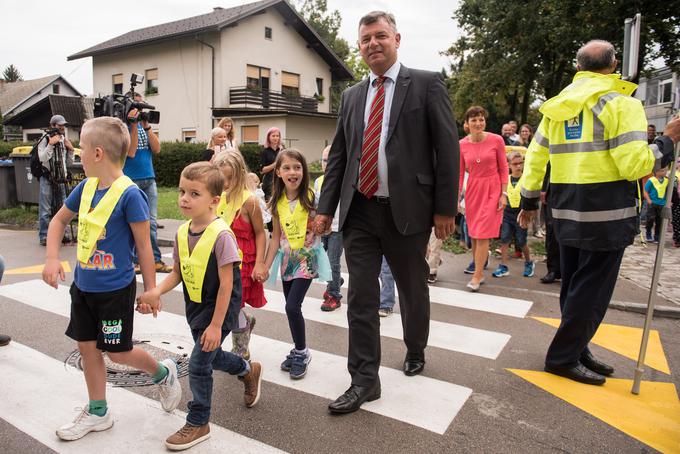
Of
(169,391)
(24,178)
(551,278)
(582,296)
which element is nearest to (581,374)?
(582,296)

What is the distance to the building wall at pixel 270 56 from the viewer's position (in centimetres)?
3000

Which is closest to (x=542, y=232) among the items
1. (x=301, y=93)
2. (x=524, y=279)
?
(x=524, y=279)

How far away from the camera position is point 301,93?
113 feet

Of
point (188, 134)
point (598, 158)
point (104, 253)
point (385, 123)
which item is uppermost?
point (188, 134)

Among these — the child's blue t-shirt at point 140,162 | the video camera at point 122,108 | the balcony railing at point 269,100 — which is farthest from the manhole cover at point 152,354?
the balcony railing at point 269,100

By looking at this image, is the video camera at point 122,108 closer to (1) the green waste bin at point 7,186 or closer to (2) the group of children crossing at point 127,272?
(2) the group of children crossing at point 127,272

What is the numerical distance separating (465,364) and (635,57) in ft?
8.35

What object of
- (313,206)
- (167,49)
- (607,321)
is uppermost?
(167,49)

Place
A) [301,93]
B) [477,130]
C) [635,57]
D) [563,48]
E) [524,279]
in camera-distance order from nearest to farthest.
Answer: [635,57]
[477,130]
[524,279]
[563,48]
[301,93]

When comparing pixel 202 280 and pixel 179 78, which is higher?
pixel 179 78

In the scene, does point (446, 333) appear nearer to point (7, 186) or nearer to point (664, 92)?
point (7, 186)

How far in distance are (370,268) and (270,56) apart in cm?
3108

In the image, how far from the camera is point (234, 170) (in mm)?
3738

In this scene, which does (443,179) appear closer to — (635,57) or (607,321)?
(635,57)
